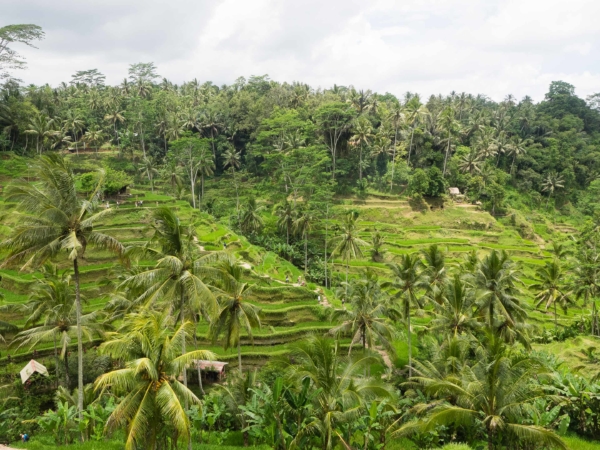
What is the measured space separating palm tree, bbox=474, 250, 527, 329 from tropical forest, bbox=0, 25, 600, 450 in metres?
0.13

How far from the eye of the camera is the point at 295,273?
45875mm

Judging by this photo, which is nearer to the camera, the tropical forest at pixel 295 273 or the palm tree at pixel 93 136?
the tropical forest at pixel 295 273

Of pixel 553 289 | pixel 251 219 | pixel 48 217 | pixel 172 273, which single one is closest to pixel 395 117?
pixel 251 219

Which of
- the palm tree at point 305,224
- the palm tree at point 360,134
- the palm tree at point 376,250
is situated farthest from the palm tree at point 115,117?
the palm tree at point 376,250

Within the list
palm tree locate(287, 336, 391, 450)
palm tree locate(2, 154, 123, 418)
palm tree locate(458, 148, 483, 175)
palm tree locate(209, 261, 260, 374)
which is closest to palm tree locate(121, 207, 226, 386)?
palm tree locate(2, 154, 123, 418)

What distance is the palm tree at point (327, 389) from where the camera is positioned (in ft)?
44.0

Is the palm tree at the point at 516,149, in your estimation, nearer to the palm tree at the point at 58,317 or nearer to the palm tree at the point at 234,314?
the palm tree at the point at 234,314

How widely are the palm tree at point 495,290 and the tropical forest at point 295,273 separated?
0.44 ft

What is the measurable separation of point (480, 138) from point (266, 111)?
42028 millimetres

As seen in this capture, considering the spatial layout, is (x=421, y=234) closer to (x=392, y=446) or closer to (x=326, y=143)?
(x=326, y=143)

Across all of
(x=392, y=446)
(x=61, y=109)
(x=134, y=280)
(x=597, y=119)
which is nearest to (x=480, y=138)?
(x=597, y=119)

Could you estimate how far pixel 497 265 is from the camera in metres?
26.0

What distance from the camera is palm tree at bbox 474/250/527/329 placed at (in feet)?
84.7

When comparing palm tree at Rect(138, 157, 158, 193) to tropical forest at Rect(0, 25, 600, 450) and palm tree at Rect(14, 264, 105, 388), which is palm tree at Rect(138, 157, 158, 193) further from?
palm tree at Rect(14, 264, 105, 388)
